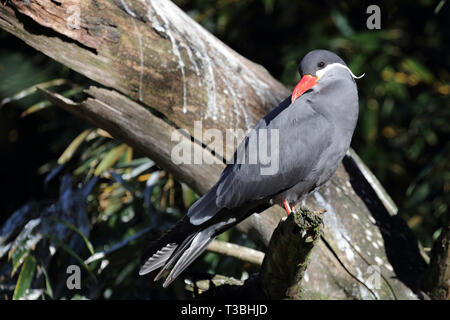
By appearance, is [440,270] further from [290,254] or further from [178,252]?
[178,252]

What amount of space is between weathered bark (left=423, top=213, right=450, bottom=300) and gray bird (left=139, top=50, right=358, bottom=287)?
0.54m

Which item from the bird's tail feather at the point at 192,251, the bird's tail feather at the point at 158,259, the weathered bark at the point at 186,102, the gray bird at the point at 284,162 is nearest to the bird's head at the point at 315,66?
the gray bird at the point at 284,162

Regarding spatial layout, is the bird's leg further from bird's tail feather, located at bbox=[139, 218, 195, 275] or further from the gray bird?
bird's tail feather, located at bbox=[139, 218, 195, 275]

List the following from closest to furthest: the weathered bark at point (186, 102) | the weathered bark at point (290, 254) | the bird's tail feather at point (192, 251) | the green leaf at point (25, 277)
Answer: the weathered bark at point (290, 254), the bird's tail feather at point (192, 251), the weathered bark at point (186, 102), the green leaf at point (25, 277)

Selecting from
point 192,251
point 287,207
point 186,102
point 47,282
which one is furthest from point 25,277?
point 287,207

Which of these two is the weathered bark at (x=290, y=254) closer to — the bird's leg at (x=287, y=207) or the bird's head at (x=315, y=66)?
the bird's leg at (x=287, y=207)

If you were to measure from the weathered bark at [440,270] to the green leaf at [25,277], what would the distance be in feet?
6.59

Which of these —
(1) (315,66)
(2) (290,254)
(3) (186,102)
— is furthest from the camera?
(3) (186,102)

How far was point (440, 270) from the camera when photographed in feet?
8.60

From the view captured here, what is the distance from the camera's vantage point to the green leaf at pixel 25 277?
10.3ft

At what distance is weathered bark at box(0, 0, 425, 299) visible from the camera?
262cm

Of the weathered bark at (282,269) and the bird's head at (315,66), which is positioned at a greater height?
the bird's head at (315,66)

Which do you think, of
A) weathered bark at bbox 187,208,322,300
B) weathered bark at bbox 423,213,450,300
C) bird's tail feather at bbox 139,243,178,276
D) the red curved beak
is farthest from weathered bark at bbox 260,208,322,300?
the red curved beak

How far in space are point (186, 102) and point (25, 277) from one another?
1304mm
